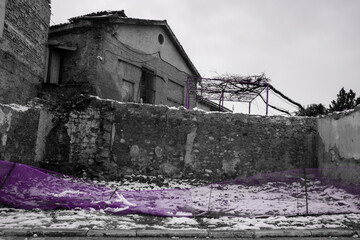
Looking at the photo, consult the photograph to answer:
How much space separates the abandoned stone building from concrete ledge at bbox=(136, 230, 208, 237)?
24.4ft

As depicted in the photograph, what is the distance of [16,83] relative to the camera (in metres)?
8.73

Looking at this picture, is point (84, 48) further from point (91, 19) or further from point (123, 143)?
point (123, 143)

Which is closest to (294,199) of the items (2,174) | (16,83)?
(2,174)

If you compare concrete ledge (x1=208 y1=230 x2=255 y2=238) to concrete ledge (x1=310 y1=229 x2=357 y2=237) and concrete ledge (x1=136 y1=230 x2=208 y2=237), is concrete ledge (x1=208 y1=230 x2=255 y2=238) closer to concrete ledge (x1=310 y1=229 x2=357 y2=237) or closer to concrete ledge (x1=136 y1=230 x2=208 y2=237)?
concrete ledge (x1=136 y1=230 x2=208 y2=237)

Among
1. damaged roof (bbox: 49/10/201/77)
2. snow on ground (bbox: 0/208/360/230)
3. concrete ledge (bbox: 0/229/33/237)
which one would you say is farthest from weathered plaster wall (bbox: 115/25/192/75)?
concrete ledge (bbox: 0/229/33/237)

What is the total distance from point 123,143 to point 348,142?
612cm

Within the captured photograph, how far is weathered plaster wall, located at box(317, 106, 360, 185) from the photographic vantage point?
7.67m

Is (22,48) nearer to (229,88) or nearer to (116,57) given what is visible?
(116,57)

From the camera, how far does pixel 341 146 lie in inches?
328

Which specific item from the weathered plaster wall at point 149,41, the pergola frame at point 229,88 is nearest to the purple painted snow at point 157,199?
the pergola frame at point 229,88

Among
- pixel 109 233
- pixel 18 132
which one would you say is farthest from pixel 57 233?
pixel 18 132

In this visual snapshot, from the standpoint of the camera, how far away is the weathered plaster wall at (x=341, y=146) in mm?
7670

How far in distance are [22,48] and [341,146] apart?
9.24 metres

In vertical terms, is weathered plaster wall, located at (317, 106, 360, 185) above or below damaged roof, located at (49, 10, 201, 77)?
below
